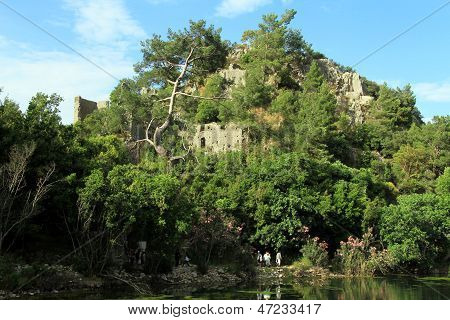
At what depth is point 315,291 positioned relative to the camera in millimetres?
17078

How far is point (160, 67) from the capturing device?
35938mm

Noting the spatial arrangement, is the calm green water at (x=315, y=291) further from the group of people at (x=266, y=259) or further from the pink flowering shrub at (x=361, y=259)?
the group of people at (x=266, y=259)

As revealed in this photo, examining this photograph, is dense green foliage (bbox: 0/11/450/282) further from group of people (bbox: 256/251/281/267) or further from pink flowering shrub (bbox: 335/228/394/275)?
group of people (bbox: 256/251/281/267)

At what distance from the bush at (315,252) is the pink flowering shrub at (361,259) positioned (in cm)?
73

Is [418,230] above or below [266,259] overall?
above

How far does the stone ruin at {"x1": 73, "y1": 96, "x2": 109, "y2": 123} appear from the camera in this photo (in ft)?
134

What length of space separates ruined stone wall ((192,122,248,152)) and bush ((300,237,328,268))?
38.1ft

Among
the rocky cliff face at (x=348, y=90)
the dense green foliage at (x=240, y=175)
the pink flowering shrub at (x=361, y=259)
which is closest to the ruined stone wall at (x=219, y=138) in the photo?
the dense green foliage at (x=240, y=175)

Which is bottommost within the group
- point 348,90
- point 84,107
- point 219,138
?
point 219,138

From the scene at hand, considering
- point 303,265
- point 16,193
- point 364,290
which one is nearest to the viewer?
point 16,193

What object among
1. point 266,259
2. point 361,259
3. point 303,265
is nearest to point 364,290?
point 303,265

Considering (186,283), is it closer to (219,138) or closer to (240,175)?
(240,175)

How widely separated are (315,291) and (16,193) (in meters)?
9.88
